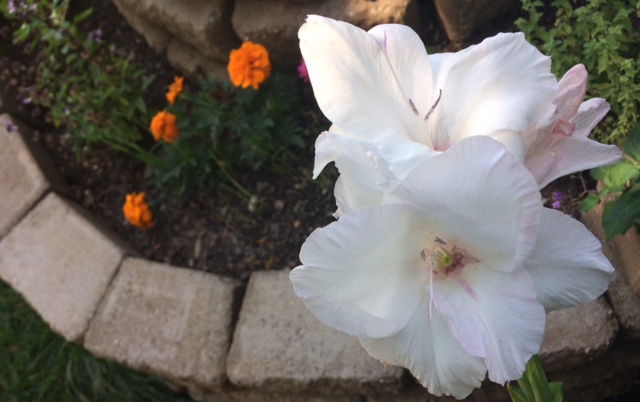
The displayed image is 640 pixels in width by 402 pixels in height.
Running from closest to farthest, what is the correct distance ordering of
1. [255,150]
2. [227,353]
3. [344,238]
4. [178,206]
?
[344,238] → [227,353] → [255,150] → [178,206]

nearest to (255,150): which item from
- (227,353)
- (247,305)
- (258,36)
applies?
(258,36)

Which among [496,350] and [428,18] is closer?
[496,350]

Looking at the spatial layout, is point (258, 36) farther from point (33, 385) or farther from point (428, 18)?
point (33, 385)

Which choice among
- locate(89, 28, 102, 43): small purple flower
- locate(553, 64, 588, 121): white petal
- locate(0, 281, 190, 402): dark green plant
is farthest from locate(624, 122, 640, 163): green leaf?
locate(89, 28, 102, 43): small purple flower

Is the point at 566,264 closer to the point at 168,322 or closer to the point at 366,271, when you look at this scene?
the point at 366,271

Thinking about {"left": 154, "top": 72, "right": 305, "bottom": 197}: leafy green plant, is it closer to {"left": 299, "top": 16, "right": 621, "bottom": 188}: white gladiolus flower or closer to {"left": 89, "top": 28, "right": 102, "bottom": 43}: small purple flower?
{"left": 89, "top": 28, "right": 102, "bottom": 43}: small purple flower
